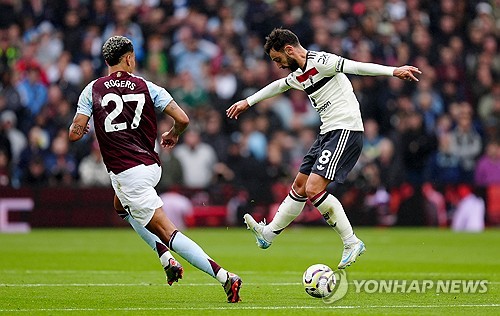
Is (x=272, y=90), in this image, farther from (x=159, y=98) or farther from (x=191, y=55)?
(x=191, y=55)

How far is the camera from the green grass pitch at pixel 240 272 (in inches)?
374

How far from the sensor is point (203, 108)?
2289cm

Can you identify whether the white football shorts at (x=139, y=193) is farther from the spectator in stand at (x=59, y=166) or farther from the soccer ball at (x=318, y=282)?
the spectator in stand at (x=59, y=166)

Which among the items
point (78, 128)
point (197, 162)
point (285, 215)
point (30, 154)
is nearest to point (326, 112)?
point (285, 215)

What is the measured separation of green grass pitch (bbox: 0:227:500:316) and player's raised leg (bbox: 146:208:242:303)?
0.19 meters

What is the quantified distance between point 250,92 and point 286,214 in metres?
11.6

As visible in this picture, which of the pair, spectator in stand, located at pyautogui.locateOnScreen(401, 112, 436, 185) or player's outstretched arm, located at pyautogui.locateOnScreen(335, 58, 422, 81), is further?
spectator in stand, located at pyautogui.locateOnScreen(401, 112, 436, 185)

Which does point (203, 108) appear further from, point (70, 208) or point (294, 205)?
point (294, 205)

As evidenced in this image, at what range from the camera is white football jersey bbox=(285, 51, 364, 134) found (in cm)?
1139

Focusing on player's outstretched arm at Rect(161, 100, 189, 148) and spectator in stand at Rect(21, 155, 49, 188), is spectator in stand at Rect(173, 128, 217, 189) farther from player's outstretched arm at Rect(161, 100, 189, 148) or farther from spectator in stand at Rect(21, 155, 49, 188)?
player's outstretched arm at Rect(161, 100, 189, 148)

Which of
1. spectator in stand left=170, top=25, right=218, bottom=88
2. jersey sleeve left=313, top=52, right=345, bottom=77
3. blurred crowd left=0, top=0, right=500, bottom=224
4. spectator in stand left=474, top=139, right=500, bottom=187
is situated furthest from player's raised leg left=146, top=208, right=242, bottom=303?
spectator in stand left=474, top=139, right=500, bottom=187

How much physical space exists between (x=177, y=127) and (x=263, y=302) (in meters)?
1.81

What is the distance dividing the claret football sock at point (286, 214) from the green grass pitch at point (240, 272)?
1.90ft

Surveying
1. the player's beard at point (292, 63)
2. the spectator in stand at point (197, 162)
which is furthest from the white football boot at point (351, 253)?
the spectator in stand at point (197, 162)
